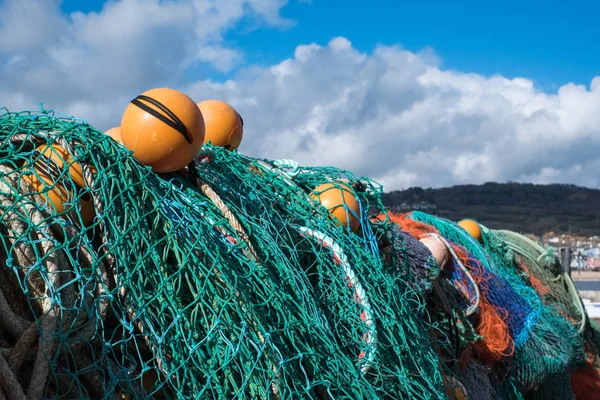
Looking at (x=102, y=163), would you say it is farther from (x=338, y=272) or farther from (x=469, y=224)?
(x=469, y=224)

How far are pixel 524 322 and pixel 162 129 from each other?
264cm

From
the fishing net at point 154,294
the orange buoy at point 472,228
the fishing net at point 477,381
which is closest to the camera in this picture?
the fishing net at point 154,294

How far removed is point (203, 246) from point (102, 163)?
1.44 feet

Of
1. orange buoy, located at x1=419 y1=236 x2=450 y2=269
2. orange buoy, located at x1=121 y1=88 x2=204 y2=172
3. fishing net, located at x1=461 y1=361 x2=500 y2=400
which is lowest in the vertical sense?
fishing net, located at x1=461 y1=361 x2=500 y2=400

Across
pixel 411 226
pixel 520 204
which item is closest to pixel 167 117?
pixel 411 226

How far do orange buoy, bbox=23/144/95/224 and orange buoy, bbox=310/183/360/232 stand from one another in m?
1.14

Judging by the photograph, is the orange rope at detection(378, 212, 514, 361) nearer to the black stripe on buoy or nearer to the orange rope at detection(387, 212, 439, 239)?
the orange rope at detection(387, 212, 439, 239)

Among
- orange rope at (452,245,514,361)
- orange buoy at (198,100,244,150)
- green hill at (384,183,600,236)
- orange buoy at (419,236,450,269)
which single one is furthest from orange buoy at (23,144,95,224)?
green hill at (384,183,600,236)

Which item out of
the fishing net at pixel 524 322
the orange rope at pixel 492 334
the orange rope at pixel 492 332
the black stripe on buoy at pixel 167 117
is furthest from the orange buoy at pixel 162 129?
the fishing net at pixel 524 322

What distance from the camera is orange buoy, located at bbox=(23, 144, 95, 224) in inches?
79.4

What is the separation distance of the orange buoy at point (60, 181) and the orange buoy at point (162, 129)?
0.27 metres

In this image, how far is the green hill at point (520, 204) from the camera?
1057 inches

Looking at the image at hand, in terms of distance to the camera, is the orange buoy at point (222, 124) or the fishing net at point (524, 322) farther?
the fishing net at point (524, 322)

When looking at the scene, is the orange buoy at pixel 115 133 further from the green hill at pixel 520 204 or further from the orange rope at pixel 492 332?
the green hill at pixel 520 204
